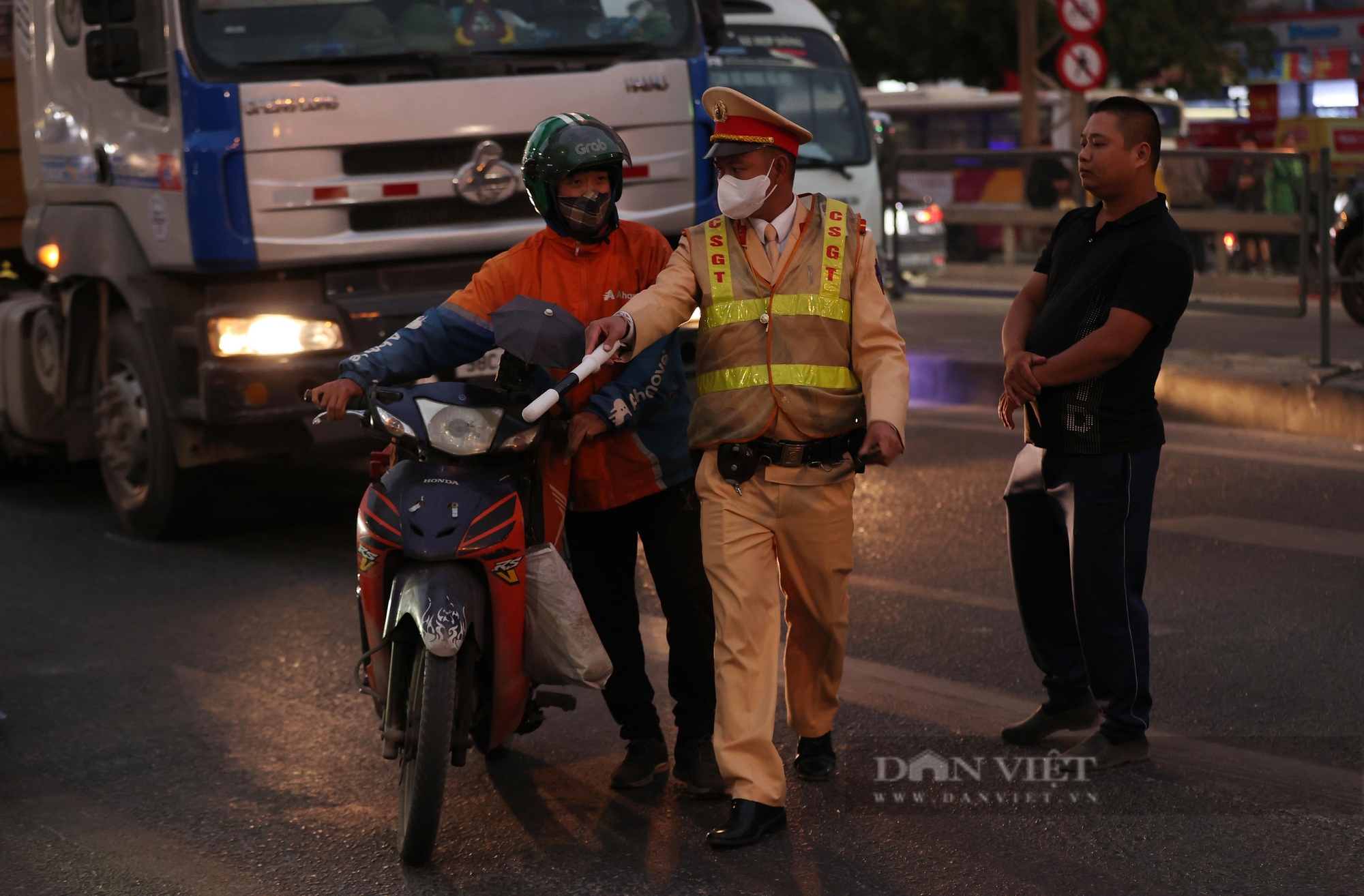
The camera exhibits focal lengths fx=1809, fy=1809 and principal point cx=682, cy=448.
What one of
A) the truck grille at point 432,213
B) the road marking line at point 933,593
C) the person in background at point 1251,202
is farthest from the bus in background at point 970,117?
the road marking line at point 933,593

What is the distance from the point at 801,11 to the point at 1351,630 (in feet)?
37.3

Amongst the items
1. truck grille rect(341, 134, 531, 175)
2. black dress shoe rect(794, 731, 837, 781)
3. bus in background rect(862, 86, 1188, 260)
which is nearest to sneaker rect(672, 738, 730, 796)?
black dress shoe rect(794, 731, 837, 781)

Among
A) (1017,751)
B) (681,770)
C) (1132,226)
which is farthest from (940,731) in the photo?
(1132,226)

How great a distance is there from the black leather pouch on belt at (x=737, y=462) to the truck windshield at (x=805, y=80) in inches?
457

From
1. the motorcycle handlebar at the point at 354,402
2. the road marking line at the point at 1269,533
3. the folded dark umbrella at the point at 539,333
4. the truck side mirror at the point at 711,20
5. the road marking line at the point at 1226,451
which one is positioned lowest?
the road marking line at the point at 1269,533

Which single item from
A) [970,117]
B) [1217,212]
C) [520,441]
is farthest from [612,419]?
[970,117]

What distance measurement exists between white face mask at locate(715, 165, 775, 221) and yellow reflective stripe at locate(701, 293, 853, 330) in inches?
8.7

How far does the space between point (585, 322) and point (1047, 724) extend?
1.75 m

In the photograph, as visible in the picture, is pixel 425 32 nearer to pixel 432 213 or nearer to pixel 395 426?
pixel 432 213

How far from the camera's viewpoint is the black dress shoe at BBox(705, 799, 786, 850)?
14.4ft

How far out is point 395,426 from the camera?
4.30 meters

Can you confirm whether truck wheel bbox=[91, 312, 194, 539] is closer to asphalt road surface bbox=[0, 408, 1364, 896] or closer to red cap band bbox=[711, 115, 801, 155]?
asphalt road surface bbox=[0, 408, 1364, 896]

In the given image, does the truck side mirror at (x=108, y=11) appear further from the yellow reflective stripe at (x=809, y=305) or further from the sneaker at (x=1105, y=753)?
the sneaker at (x=1105, y=753)

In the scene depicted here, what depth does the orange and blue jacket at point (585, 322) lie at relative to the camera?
466 cm
